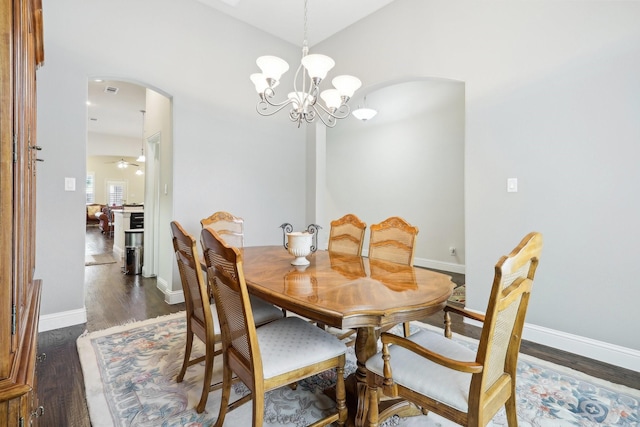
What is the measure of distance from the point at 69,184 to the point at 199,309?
6.60 ft

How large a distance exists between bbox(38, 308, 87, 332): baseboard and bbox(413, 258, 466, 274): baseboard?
416 cm

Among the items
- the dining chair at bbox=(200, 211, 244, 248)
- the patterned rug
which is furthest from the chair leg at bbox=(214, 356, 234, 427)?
the dining chair at bbox=(200, 211, 244, 248)

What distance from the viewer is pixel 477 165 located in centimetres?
293

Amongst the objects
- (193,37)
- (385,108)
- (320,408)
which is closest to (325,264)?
(320,408)

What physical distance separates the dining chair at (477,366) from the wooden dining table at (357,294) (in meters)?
0.11

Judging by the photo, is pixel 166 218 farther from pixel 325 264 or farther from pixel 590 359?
pixel 590 359

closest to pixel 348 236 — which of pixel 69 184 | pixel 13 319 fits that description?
pixel 13 319

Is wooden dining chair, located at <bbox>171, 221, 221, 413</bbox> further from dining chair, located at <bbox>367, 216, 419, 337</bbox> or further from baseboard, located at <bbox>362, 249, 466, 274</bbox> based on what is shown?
baseboard, located at <bbox>362, 249, 466, 274</bbox>

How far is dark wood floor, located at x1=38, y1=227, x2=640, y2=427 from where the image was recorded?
1702mm

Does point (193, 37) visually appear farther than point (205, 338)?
Yes

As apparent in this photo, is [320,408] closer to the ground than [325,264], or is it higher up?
closer to the ground

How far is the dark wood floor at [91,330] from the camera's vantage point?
1702mm

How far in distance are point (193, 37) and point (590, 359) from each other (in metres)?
4.65

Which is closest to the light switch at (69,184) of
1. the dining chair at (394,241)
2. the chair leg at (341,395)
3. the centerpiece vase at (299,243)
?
the centerpiece vase at (299,243)
